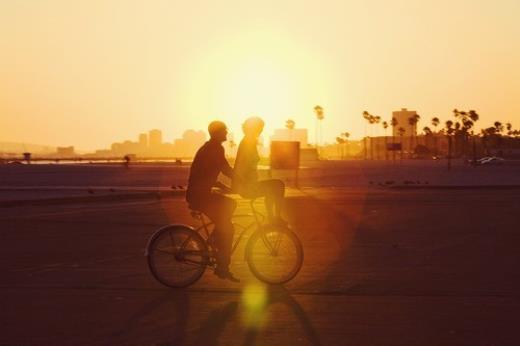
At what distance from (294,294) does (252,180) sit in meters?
1.50

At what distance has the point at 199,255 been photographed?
Answer: 11.5 metres

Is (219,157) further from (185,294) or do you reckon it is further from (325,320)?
(325,320)

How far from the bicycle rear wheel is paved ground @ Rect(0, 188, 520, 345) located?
0.20m

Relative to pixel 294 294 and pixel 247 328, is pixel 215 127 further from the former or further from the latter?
pixel 247 328

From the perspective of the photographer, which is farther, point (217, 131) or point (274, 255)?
point (274, 255)

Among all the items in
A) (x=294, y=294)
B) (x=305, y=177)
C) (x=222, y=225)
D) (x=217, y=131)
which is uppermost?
(x=217, y=131)

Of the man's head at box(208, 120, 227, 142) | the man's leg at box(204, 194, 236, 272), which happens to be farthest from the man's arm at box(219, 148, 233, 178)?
the man's leg at box(204, 194, 236, 272)

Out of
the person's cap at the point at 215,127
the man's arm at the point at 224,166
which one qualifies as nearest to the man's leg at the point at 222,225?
the man's arm at the point at 224,166

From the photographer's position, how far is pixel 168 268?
1144 cm

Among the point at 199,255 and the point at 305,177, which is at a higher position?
the point at 199,255

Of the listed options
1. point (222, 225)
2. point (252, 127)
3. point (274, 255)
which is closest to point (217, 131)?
point (252, 127)

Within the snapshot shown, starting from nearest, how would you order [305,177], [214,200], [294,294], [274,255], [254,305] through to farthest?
1. [254,305]
2. [294,294]
3. [214,200]
4. [274,255]
5. [305,177]

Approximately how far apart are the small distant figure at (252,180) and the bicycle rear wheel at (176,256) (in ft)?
2.82

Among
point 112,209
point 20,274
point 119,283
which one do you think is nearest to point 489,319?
point 119,283
